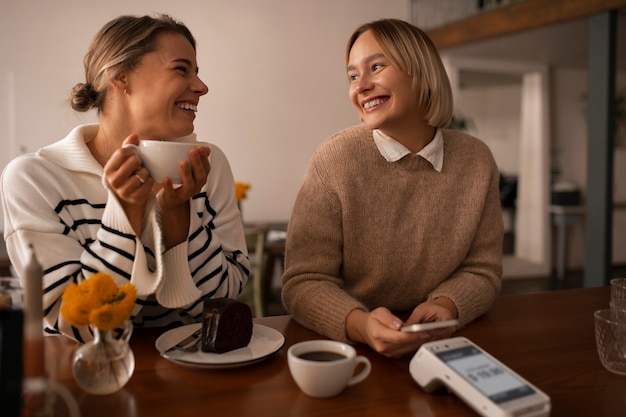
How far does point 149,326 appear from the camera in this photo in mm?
1287

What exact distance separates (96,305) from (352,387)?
1.38ft

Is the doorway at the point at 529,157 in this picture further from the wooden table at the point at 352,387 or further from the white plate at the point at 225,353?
the white plate at the point at 225,353

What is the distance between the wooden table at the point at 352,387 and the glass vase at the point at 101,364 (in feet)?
0.07

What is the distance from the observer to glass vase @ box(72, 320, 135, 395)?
2.75 ft

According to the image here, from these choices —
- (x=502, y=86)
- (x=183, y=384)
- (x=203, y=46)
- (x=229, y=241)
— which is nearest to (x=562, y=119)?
(x=502, y=86)

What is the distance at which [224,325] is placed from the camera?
1.01 metres

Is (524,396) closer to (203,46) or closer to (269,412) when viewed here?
(269,412)

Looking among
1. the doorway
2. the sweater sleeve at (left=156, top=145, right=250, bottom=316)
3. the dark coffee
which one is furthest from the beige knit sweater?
the doorway

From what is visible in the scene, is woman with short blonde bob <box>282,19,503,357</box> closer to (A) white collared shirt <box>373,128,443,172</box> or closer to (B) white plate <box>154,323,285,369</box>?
(A) white collared shirt <box>373,128,443,172</box>

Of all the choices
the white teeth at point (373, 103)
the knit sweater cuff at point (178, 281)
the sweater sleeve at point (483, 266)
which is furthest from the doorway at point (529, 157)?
the knit sweater cuff at point (178, 281)

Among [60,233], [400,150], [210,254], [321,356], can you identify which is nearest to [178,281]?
[210,254]

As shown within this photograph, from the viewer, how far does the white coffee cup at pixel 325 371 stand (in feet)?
2.74

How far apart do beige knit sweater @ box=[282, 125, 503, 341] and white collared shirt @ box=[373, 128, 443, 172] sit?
0.05 feet

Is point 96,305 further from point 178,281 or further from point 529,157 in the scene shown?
point 529,157
